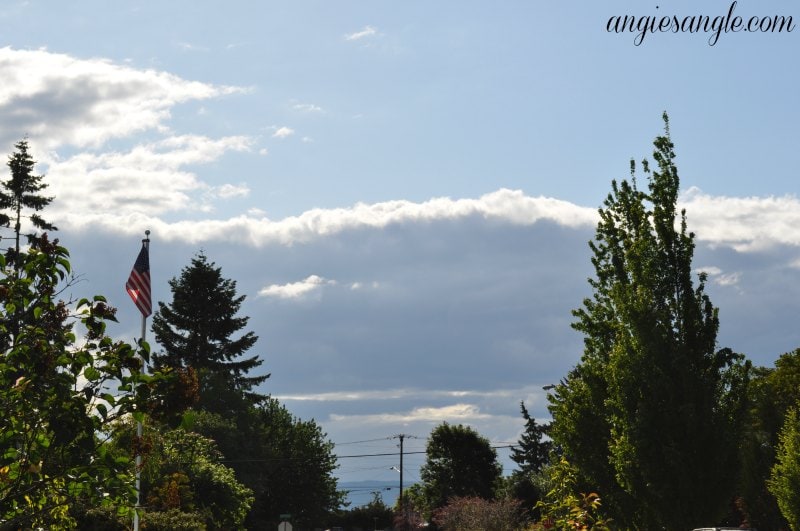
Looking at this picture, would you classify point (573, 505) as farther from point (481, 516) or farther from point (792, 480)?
point (481, 516)

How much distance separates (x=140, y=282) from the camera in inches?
1025

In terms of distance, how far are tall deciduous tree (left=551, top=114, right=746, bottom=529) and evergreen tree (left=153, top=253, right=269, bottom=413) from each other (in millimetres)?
60943

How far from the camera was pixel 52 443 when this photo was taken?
10.1m

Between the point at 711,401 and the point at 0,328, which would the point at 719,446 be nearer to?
the point at 711,401

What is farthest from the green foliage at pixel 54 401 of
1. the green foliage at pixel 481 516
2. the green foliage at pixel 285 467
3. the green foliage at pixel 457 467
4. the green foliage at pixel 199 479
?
the green foliage at pixel 457 467

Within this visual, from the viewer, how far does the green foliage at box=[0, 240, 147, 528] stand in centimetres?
1004

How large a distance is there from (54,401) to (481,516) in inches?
2231

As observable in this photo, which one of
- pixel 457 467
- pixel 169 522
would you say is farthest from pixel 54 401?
pixel 457 467

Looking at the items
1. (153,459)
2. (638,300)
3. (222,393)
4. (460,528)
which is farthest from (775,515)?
(222,393)

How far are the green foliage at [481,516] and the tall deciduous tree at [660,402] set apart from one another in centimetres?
3997

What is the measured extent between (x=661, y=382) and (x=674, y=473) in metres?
1.81

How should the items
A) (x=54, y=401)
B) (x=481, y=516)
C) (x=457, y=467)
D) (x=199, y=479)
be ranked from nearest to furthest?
(x=54, y=401)
(x=199, y=479)
(x=481, y=516)
(x=457, y=467)

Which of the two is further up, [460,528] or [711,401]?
[711,401]

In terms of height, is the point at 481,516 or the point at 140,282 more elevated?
the point at 140,282
